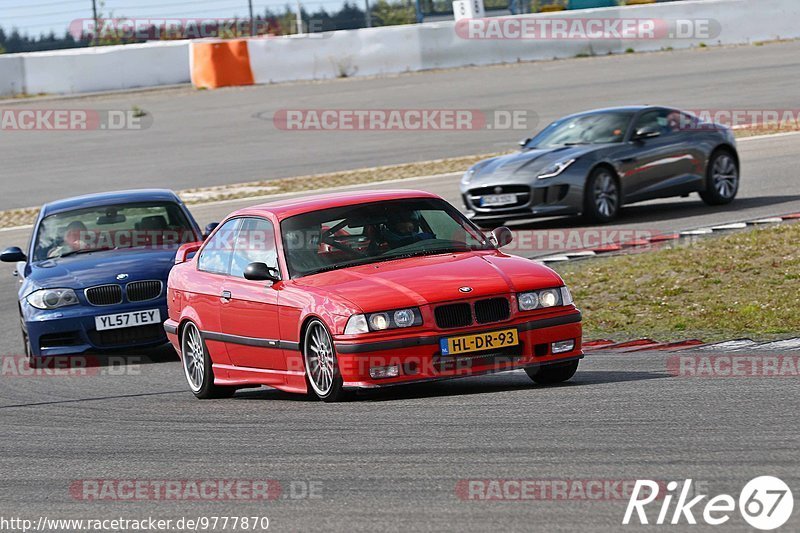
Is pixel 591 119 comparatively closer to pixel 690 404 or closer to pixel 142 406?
pixel 142 406

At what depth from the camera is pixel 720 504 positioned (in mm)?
5312

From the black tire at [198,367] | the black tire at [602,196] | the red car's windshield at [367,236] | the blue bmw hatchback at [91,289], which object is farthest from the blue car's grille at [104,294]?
the black tire at [602,196]

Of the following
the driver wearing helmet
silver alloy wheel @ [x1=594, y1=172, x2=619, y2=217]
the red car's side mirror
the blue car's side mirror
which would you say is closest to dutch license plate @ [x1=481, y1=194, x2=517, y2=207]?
silver alloy wheel @ [x1=594, y1=172, x2=619, y2=217]

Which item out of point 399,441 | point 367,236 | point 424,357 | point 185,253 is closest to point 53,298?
point 185,253

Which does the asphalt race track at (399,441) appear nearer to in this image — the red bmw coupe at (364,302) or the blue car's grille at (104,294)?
the red bmw coupe at (364,302)

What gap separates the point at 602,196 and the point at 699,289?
5.52m

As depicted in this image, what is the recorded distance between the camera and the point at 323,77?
38000mm

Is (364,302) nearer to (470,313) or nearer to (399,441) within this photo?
(470,313)

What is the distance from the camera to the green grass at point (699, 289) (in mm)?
11289

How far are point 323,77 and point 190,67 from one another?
3.77 m

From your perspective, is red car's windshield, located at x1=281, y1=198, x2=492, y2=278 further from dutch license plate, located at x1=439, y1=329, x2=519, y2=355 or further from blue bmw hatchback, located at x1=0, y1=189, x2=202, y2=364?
blue bmw hatchback, located at x1=0, y1=189, x2=202, y2=364

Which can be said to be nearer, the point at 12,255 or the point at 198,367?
the point at 198,367

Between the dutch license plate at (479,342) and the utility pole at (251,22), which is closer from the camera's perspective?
the dutch license plate at (479,342)

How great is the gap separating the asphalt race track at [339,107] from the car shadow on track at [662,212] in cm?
746
